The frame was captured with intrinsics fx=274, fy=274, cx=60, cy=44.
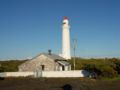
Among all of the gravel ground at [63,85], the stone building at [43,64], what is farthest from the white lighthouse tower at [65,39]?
the gravel ground at [63,85]

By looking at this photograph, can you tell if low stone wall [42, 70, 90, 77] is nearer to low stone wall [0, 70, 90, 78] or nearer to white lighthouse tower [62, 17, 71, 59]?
low stone wall [0, 70, 90, 78]

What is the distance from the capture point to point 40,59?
44438 millimetres

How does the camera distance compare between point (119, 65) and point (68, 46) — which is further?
point (68, 46)

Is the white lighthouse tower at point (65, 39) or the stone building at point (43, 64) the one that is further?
the white lighthouse tower at point (65, 39)

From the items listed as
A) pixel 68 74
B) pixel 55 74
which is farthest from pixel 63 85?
pixel 55 74

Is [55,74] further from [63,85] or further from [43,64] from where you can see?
[63,85]

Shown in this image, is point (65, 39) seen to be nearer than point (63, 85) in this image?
No

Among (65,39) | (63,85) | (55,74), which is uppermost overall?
(65,39)

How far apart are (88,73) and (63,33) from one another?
789 inches

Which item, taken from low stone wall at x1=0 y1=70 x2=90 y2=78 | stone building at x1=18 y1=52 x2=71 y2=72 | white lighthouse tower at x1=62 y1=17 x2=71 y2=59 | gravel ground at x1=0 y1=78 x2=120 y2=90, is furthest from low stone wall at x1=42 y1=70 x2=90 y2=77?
white lighthouse tower at x1=62 y1=17 x2=71 y2=59

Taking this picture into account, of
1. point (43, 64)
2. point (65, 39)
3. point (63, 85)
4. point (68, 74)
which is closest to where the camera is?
point (63, 85)

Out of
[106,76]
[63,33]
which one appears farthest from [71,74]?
[63,33]

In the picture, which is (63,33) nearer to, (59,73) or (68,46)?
(68,46)

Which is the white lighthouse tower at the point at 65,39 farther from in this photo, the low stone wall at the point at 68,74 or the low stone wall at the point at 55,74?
the low stone wall at the point at 68,74
